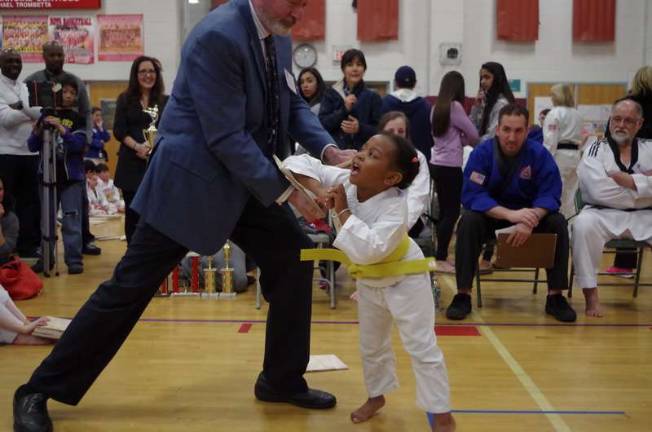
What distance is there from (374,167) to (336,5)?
10140 mm

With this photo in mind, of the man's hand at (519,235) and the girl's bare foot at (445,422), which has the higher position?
the man's hand at (519,235)

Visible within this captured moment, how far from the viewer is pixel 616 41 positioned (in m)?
12.0

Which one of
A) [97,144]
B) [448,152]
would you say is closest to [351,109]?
[448,152]

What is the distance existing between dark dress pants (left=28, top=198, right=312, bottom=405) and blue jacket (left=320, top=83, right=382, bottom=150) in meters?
2.98

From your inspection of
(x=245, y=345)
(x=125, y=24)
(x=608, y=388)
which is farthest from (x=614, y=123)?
(x=125, y=24)

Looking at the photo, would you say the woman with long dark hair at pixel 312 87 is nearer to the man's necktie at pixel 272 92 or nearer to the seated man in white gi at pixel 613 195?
the seated man in white gi at pixel 613 195

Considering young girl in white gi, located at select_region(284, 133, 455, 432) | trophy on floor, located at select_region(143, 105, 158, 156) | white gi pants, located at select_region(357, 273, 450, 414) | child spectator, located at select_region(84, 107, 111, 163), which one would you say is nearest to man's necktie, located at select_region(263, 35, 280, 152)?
young girl in white gi, located at select_region(284, 133, 455, 432)

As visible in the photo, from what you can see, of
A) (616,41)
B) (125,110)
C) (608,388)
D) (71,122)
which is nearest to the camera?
(608,388)

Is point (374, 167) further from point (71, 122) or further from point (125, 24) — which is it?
point (125, 24)

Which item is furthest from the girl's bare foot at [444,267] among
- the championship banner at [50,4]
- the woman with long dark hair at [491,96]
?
the championship banner at [50,4]

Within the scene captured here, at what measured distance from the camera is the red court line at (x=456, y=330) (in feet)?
13.8

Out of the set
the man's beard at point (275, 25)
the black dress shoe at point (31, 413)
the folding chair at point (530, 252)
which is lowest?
the black dress shoe at point (31, 413)

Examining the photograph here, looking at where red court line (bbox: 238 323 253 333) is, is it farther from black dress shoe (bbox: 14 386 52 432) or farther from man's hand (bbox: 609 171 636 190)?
man's hand (bbox: 609 171 636 190)

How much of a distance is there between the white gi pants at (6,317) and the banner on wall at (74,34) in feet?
31.7
